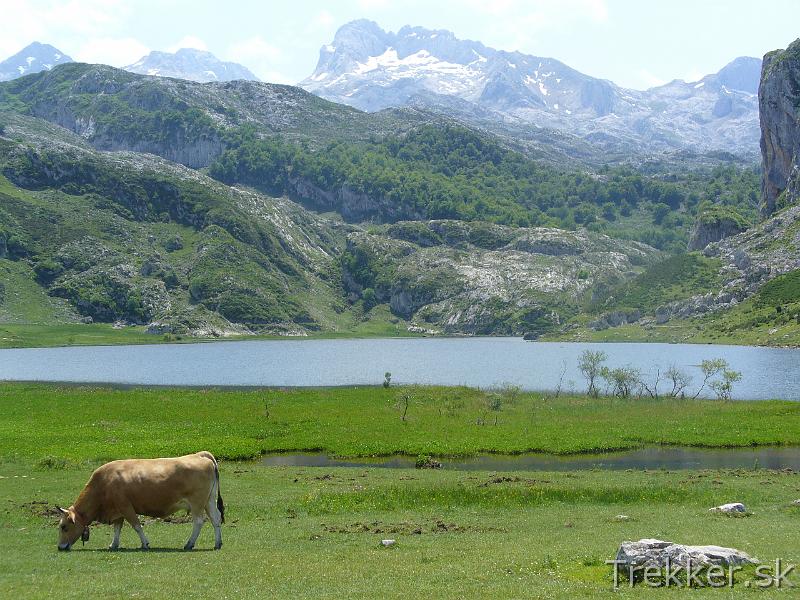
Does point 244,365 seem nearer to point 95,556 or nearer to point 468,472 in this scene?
point 468,472

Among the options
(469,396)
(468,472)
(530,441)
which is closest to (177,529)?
(468,472)

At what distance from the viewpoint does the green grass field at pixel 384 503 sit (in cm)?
2156

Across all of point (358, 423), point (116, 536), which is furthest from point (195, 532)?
point (358, 423)

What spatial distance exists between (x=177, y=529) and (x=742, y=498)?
2891 centimetres

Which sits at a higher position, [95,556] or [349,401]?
[95,556]

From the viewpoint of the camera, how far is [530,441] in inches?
2539

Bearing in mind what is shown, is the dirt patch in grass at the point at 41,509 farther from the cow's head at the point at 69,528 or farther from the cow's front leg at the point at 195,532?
the cow's front leg at the point at 195,532

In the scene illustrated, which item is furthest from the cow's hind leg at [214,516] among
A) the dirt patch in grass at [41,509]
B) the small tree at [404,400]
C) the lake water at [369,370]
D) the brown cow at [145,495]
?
the lake water at [369,370]

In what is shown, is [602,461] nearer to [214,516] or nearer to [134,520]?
[214,516]

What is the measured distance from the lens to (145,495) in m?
26.0

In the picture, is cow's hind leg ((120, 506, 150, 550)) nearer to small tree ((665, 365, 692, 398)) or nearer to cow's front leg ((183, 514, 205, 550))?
cow's front leg ((183, 514, 205, 550))

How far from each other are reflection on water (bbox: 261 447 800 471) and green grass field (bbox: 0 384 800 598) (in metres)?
2.20

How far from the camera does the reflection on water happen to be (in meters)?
54.9

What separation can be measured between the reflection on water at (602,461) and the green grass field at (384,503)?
220 cm
